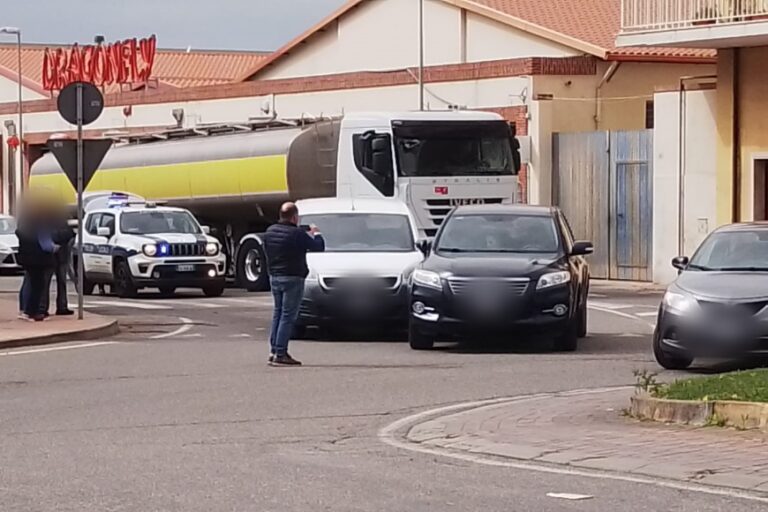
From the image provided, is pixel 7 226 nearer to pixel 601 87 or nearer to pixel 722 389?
pixel 601 87

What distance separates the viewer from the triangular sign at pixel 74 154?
22.7m

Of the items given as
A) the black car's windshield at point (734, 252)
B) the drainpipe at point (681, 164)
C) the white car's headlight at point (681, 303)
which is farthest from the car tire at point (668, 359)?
the drainpipe at point (681, 164)

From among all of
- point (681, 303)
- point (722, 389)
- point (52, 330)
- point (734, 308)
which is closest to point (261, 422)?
point (722, 389)

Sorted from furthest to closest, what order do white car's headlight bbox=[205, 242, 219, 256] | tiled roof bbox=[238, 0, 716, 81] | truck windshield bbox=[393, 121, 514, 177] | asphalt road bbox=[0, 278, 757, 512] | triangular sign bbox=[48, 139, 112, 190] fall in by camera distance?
tiled roof bbox=[238, 0, 716, 81] → white car's headlight bbox=[205, 242, 219, 256] → truck windshield bbox=[393, 121, 514, 177] → triangular sign bbox=[48, 139, 112, 190] → asphalt road bbox=[0, 278, 757, 512]

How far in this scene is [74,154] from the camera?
22828 millimetres

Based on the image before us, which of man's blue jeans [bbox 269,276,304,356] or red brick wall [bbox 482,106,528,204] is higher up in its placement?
red brick wall [bbox 482,106,528,204]

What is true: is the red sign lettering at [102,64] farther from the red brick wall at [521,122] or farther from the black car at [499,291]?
the black car at [499,291]

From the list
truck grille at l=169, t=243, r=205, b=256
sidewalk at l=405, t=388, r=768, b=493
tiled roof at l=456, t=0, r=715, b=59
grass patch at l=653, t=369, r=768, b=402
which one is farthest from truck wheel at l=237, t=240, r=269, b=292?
grass patch at l=653, t=369, r=768, b=402

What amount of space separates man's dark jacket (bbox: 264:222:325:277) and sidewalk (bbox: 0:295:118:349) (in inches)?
170

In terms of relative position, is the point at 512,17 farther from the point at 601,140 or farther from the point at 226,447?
the point at 226,447

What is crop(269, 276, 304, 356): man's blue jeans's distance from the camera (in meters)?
17.4

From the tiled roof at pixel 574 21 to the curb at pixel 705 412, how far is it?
25.5 m

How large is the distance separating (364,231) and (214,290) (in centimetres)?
989

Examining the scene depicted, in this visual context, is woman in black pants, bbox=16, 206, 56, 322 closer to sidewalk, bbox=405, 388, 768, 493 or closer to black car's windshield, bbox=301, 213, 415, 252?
black car's windshield, bbox=301, 213, 415, 252
